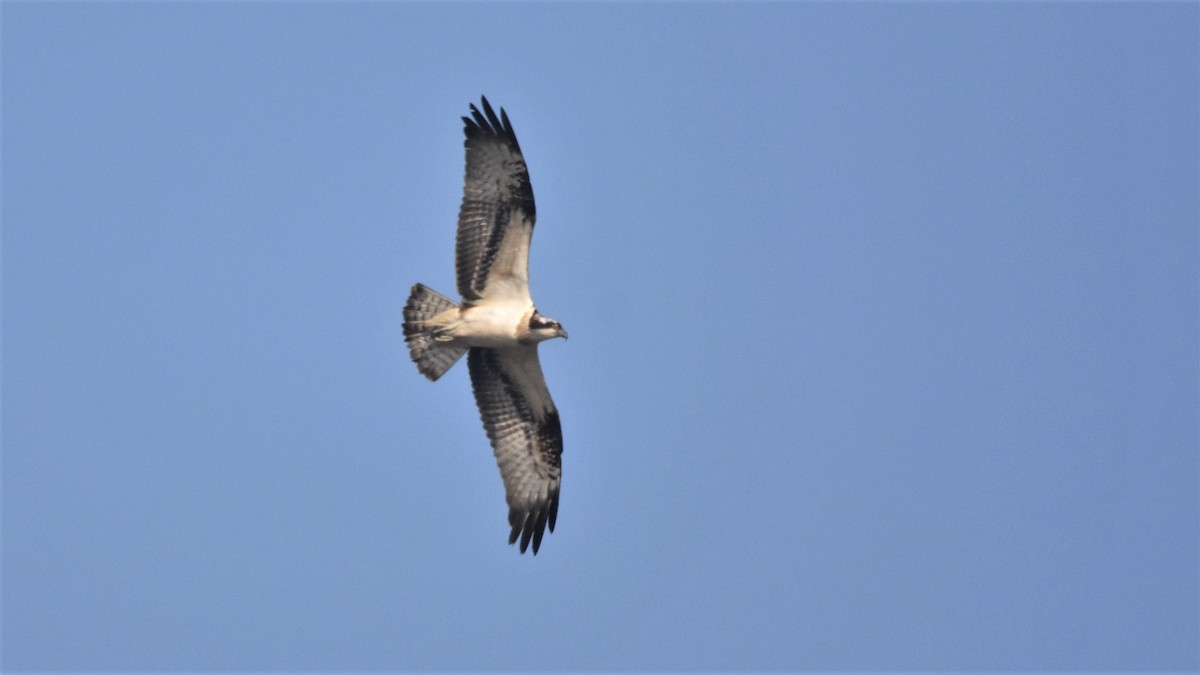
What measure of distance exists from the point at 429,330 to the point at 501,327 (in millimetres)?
793

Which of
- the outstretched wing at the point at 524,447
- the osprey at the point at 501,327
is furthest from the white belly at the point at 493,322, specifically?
the outstretched wing at the point at 524,447

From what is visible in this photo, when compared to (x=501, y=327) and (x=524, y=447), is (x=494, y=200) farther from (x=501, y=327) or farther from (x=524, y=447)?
(x=524, y=447)

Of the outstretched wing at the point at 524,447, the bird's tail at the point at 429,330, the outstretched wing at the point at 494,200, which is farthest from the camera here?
the outstretched wing at the point at 524,447

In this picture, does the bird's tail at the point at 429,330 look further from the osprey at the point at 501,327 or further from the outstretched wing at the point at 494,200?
the outstretched wing at the point at 494,200

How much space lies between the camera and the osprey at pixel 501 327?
1800 cm

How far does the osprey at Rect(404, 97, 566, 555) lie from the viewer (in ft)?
59.1

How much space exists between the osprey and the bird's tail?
1 centimetres

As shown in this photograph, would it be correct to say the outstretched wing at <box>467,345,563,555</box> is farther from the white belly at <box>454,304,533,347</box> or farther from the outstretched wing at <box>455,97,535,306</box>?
the outstretched wing at <box>455,97,535,306</box>

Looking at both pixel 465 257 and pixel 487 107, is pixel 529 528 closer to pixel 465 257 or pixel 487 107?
pixel 465 257

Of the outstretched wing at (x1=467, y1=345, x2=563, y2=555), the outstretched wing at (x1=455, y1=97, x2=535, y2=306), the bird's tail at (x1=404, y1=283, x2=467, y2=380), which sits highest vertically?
the outstretched wing at (x1=455, y1=97, x2=535, y2=306)

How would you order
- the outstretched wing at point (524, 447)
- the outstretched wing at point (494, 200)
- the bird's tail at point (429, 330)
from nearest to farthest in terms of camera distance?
the outstretched wing at point (494, 200), the bird's tail at point (429, 330), the outstretched wing at point (524, 447)

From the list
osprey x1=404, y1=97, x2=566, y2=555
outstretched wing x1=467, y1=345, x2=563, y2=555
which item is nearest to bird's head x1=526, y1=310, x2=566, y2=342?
osprey x1=404, y1=97, x2=566, y2=555

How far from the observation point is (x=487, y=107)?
18047 mm

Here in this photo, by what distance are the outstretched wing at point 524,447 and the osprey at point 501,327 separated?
1cm
